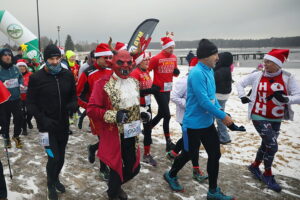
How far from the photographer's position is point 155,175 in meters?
4.22

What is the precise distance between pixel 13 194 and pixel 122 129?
2.11 metres

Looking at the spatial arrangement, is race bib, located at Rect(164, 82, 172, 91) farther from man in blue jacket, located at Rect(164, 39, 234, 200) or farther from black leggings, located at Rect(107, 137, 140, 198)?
black leggings, located at Rect(107, 137, 140, 198)

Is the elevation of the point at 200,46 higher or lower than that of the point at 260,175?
higher

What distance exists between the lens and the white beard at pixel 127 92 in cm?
292

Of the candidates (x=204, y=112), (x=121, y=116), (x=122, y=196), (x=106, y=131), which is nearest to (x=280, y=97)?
(x=204, y=112)

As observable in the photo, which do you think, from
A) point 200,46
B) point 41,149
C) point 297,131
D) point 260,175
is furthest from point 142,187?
point 297,131

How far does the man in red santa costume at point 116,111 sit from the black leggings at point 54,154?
74 centimetres

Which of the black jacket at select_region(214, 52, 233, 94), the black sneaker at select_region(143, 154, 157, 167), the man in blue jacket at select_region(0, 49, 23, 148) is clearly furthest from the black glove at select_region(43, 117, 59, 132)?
the black jacket at select_region(214, 52, 233, 94)

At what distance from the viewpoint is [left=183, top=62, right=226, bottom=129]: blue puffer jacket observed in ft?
9.99

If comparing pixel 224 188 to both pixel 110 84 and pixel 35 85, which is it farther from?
pixel 35 85

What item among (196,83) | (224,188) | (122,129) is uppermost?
(196,83)

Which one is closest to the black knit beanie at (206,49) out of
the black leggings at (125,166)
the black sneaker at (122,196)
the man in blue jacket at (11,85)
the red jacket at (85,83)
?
the black leggings at (125,166)

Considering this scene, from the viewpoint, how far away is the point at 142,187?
383 cm

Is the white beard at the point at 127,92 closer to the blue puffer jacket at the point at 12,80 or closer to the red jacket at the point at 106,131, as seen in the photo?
the red jacket at the point at 106,131
